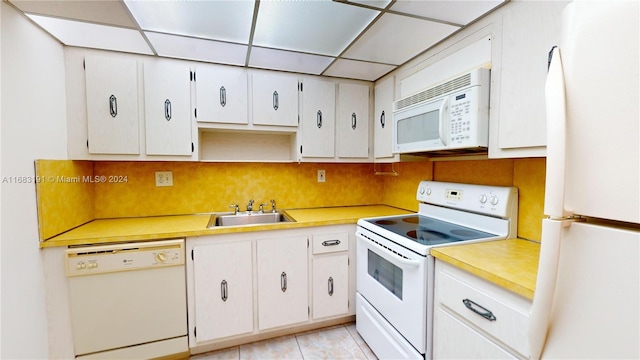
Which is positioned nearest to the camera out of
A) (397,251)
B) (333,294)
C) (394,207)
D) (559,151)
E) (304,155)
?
(559,151)

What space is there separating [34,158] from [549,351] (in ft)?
7.58

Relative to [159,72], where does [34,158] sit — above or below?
below

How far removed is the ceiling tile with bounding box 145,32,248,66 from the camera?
5.27 ft

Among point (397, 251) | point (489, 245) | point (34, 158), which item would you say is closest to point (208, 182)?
point (34, 158)

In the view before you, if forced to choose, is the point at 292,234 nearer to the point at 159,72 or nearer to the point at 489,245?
the point at 489,245

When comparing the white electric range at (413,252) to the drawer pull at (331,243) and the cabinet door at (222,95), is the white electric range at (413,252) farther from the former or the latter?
the cabinet door at (222,95)

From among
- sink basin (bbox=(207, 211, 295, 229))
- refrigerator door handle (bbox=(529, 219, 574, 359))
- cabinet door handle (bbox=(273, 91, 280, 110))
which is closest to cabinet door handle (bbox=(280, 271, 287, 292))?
sink basin (bbox=(207, 211, 295, 229))

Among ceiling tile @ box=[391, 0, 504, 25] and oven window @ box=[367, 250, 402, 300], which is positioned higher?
ceiling tile @ box=[391, 0, 504, 25]

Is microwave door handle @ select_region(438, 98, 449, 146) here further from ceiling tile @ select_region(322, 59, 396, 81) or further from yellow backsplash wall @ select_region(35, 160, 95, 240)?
yellow backsplash wall @ select_region(35, 160, 95, 240)

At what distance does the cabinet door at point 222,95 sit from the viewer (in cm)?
193

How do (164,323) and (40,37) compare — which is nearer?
(40,37)

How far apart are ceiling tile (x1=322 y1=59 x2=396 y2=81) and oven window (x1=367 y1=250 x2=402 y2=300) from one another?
54.5 inches

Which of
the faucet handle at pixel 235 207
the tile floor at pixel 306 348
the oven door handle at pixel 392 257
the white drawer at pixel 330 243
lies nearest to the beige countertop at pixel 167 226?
the white drawer at pixel 330 243

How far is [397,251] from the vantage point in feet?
4.89
